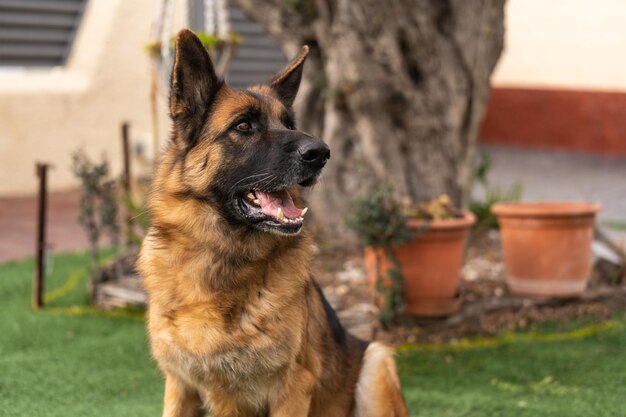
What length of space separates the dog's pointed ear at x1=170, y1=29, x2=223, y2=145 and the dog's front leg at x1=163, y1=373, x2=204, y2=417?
956mm

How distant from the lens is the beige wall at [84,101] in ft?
37.2

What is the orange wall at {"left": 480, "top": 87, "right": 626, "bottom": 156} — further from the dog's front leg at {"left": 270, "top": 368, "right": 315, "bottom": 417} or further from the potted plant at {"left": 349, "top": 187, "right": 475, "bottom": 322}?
the dog's front leg at {"left": 270, "top": 368, "right": 315, "bottom": 417}

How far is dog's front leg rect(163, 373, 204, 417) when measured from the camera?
3350mm

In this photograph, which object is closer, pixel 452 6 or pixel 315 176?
pixel 315 176

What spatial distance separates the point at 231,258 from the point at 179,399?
60 cm

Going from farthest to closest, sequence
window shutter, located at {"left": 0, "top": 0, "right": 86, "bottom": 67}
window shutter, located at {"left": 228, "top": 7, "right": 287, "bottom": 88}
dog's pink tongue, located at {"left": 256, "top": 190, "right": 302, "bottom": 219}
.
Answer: window shutter, located at {"left": 228, "top": 7, "right": 287, "bottom": 88}
window shutter, located at {"left": 0, "top": 0, "right": 86, "bottom": 67}
dog's pink tongue, located at {"left": 256, "top": 190, "right": 302, "bottom": 219}

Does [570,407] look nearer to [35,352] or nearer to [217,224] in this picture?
[217,224]

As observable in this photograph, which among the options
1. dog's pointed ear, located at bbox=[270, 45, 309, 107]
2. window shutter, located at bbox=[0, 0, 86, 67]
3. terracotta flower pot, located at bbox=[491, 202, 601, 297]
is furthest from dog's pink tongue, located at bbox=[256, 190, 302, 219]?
window shutter, located at bbox=[0, 0, 86, 67]

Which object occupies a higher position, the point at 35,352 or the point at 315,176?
the point at 315,176

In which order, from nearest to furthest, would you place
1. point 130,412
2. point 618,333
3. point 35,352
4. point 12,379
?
point 130,412, point 12,379, point 35,352, point 618,333

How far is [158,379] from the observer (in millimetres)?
5004

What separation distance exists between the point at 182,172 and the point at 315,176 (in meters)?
0.52

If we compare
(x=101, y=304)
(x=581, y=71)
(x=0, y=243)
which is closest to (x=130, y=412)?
(x=101, y=304)

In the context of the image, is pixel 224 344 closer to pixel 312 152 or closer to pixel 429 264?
pixel 312 152
